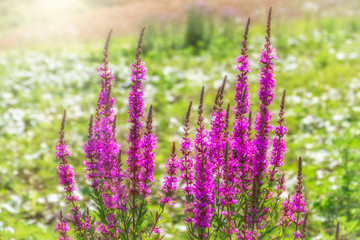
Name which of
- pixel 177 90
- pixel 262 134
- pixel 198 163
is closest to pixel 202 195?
pixel 198 163

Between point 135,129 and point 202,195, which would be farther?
point 135,129

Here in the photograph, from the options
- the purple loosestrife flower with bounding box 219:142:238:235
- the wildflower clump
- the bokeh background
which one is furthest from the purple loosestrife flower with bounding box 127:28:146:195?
the bokeh background

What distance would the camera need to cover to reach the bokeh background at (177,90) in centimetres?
492

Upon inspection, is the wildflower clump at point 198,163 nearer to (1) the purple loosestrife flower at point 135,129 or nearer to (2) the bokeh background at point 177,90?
(1) the purple loosestrife flower at point 135,129

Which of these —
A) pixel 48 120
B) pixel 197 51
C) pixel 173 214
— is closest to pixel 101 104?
pixel 173 214

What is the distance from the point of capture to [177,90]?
9.45m

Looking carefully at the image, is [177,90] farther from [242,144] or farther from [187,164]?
[242,144]

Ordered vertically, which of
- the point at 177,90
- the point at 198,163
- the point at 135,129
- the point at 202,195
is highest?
the point at 177,90

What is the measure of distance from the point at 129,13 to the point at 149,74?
1020 centimetres

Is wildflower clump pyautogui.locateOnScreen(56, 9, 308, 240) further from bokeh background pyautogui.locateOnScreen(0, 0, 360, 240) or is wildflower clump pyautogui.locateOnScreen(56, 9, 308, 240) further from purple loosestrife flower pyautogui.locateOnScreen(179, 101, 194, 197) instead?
bokeh background pyautogui.locateOnScreen(0, 0, 360, 240)

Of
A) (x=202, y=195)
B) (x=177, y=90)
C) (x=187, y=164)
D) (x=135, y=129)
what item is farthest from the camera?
(x=177, y=90)

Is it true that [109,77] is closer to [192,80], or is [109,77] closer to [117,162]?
[117,162]

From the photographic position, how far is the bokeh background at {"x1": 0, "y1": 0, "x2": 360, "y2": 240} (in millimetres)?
4922

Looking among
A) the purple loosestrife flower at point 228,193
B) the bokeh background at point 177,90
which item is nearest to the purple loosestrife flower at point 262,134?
the purple loosestrife flower at point 228,193
